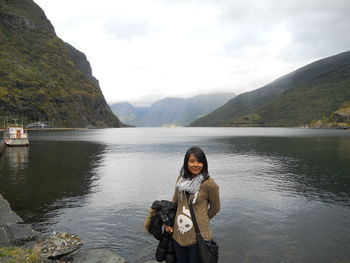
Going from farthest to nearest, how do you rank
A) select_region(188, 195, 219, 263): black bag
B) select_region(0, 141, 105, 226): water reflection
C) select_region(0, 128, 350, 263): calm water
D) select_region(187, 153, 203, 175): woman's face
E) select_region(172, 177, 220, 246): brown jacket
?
select_region(0, 141, 105, 226): water reflection
select_region(0, 128, 350, 263): calm water
select_region(187, 153, 203, 175): woman's face
select_region(172, 177, 220, 246): brown jacket
select_region(188, 195, 219, 263): black bag

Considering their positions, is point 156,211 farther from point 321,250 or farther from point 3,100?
point 3,100

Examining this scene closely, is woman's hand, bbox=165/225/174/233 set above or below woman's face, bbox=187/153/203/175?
below

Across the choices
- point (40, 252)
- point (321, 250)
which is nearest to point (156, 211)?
point (40, 252)

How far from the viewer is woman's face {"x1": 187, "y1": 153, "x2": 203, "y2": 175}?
636 cm

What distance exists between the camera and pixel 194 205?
6230mm

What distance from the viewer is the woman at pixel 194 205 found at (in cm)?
619

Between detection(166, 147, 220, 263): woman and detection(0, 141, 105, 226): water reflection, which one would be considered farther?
detection(0, 141, 105, 226): water reflection

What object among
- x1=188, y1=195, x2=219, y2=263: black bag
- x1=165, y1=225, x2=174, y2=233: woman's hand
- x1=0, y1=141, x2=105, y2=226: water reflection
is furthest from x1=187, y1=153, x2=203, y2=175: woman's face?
x1=0, y1=141, x2=105, y2=226: water reflection

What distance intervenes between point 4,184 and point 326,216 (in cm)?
3309

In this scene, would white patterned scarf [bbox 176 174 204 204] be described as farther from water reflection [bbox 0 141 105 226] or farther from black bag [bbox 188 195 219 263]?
water reflection [bbox 0 141 105 226]

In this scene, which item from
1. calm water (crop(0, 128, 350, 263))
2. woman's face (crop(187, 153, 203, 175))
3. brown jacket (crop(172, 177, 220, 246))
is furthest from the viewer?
calm water (crop(0, 128, 350, 263))

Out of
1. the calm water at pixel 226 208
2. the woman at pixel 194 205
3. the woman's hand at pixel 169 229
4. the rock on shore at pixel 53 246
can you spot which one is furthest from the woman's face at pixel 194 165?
the calm water at pixel 226 208

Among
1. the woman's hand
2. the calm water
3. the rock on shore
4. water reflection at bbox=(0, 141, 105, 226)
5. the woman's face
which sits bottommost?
the calm water

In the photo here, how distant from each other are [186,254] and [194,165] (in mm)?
2229
